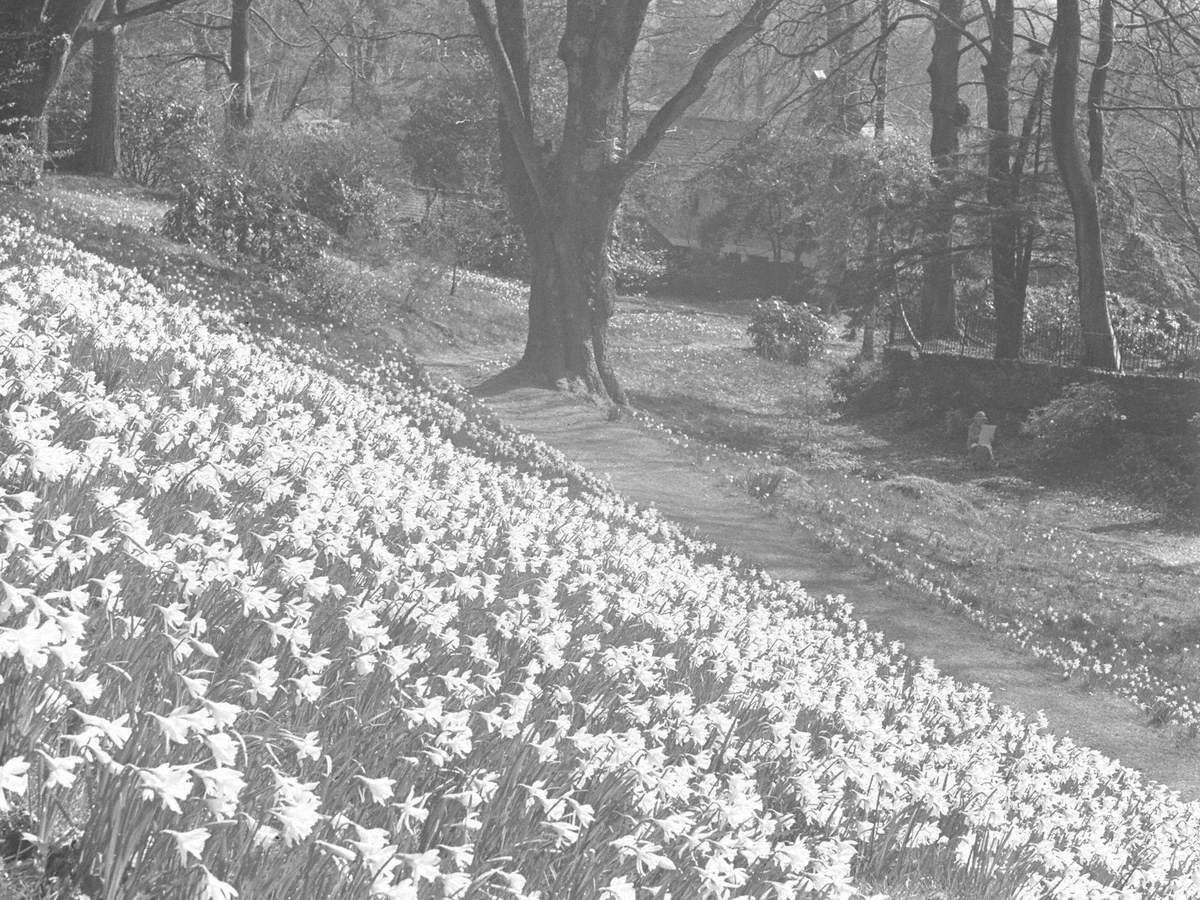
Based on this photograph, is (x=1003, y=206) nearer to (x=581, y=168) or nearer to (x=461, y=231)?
(x=581, y=168)

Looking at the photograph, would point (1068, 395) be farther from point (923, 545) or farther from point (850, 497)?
point (923, 545)

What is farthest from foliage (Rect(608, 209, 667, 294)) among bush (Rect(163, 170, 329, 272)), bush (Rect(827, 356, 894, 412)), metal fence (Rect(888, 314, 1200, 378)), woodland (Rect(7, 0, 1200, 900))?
bush (Rect(163, 170, 329, 272))

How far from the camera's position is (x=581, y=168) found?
22.2m

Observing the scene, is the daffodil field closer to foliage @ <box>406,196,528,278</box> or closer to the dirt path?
the dirt path

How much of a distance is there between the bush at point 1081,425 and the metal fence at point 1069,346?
1.65 meters

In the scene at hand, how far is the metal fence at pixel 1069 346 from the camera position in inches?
1060

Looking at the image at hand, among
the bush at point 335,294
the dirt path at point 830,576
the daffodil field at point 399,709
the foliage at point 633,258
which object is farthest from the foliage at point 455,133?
the daffodil field at point 399,709

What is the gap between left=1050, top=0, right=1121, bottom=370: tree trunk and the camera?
Result: 26.1m

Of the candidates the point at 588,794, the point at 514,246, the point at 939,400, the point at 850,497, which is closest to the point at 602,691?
the point at 588,794

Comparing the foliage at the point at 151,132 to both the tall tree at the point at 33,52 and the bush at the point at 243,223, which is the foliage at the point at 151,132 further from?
the tall tree at the point at 33,52

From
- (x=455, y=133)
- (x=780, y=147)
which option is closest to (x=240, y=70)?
(x=455, y=133)

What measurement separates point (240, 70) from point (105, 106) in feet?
19.9

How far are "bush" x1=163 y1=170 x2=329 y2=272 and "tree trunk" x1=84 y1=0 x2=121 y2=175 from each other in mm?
11222

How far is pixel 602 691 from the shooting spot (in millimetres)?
4594
